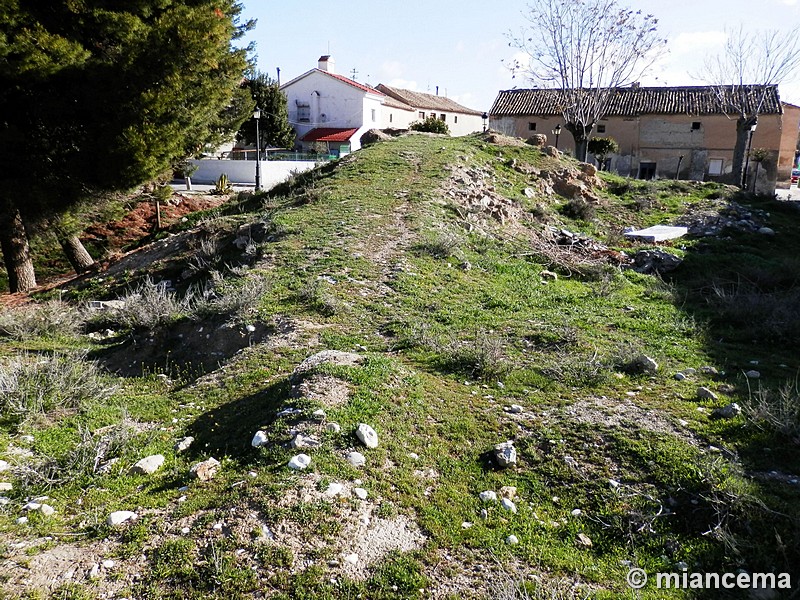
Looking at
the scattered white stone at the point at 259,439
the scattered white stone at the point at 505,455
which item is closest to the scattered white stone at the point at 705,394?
the scattered white stone at the point at 505,455

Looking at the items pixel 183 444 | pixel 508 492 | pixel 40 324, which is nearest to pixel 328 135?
pixel 40 324

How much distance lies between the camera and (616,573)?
10.6 ft

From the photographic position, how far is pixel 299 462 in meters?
3.74

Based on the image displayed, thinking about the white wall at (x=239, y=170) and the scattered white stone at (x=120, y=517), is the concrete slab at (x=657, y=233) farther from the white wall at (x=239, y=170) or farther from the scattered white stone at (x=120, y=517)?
the white wall at (x=239, y=170)

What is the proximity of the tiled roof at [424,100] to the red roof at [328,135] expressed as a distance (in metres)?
8.96

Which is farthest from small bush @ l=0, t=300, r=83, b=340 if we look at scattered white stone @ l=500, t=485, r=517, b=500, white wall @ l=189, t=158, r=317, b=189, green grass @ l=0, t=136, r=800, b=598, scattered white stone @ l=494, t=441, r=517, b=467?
white wall @ l=189, t=158, r=317, b=189

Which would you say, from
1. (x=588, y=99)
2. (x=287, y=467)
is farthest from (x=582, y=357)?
(x=588, y=99)

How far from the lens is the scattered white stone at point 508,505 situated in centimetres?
370

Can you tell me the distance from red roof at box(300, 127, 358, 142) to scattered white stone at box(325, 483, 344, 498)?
37.2m

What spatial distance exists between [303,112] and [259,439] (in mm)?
41629

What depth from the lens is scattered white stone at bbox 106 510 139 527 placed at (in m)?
3.29

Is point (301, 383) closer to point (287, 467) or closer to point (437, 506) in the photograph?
point (287, 467)

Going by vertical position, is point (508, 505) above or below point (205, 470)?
below

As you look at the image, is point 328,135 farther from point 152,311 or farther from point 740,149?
point 152,311
